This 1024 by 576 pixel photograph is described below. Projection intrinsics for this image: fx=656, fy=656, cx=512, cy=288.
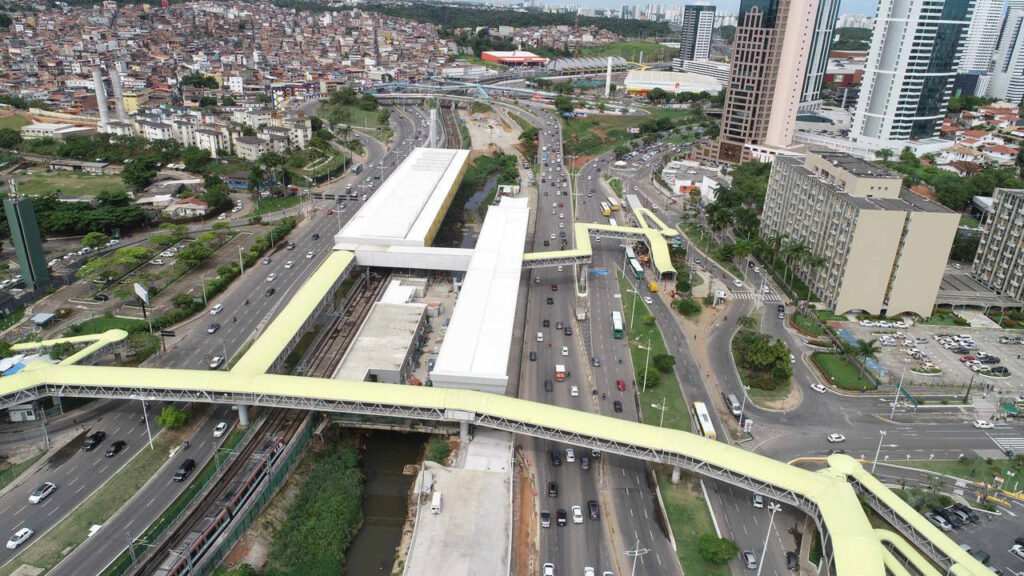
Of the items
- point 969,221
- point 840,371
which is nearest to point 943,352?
point 840,371

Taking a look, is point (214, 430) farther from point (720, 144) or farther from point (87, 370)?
point (720, 144)

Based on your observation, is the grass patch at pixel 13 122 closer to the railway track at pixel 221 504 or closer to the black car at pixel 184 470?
the black car at pixel 184 470

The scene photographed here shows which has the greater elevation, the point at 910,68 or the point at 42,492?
the point at 910,68

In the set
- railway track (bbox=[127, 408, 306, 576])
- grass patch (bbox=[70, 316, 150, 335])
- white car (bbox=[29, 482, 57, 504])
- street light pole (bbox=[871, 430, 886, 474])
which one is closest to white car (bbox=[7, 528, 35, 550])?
white car (bbox=[29, 482, 57, 504])

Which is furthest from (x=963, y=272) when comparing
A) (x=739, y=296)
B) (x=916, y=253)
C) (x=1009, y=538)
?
(x=1009, y=538)

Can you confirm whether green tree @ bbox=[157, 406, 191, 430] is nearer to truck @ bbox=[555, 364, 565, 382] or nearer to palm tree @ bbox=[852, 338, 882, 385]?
truck @ bbox=[555, 364, 565, 382]

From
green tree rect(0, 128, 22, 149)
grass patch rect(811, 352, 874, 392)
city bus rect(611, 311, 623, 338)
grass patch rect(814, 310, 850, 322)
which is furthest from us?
green tree rect(0, 128, 22, 149)

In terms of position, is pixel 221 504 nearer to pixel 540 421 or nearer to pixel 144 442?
pixel 144 442
